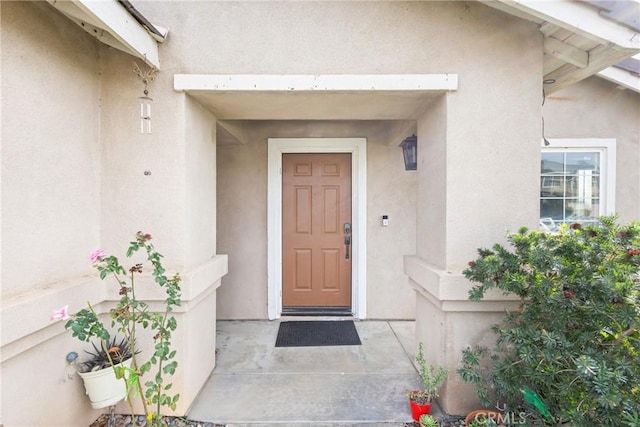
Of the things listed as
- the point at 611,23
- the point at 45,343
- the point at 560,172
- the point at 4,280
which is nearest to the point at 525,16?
the point at 611,23

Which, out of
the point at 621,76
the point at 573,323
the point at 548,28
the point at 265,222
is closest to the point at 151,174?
the point at 265,222

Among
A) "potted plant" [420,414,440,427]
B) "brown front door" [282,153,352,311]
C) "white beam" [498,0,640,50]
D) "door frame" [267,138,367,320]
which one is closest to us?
"white beam" [498,0,640,50]

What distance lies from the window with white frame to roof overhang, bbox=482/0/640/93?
1.63 m

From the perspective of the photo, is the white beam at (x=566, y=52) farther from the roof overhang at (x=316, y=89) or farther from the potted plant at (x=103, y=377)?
the potted plant at (x=103, y=377)

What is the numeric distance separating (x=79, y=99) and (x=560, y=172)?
482 centimetres

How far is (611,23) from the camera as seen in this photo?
5.66 ft

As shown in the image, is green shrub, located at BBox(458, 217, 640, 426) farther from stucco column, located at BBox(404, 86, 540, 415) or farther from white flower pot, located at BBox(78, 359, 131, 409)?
white flower pot, located at BBox(78, 359, 131, 409)

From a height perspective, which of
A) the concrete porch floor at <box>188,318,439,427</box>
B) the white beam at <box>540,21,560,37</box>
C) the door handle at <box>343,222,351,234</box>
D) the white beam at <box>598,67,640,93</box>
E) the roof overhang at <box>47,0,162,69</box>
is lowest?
the concrete porch floor at <box>188,318,439,427</box>

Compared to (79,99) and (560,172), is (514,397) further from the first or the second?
(79,99)

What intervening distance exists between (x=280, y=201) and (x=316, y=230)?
59 centimetres

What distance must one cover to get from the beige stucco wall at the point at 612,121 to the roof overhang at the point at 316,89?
254 centimetres

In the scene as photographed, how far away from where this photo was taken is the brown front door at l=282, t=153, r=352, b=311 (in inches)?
150

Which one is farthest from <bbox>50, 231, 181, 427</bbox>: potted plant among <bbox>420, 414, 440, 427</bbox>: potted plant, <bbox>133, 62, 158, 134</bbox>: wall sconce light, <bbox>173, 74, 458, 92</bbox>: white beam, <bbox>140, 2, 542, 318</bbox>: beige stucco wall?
<bbox>420, 414, 440, 427</bbox>: potted plant

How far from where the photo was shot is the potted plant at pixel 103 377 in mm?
1734
